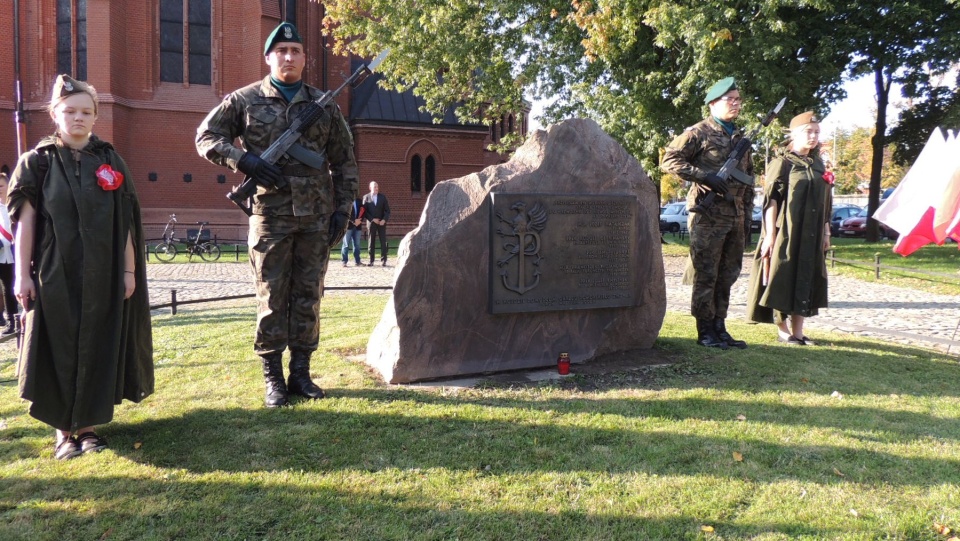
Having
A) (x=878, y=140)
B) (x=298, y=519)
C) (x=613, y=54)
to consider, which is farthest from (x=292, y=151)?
(x=878, y=140)

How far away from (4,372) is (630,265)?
5.49 m

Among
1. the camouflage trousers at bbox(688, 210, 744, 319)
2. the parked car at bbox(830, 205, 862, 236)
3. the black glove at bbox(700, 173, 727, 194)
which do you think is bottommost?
the camouflage trousers at bbox(688, 210, 744, 319)

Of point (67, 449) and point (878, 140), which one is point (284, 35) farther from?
point (878, 140)

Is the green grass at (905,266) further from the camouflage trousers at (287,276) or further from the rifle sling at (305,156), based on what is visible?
the rifle sling at (305,156)

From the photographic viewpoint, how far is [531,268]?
534 cm

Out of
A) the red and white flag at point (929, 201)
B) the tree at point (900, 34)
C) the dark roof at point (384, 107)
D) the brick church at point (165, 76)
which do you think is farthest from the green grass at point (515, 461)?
the dark roof at point (384, 107)

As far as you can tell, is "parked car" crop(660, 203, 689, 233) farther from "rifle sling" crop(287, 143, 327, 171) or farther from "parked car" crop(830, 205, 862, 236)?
"rifle sling" crop(287, 143, 327, 171)

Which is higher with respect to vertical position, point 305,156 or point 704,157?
point 704,157

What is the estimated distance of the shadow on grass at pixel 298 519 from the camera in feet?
9.46

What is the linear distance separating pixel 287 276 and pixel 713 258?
379 cm

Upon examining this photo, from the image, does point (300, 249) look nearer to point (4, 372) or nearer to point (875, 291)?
point (4, 372)

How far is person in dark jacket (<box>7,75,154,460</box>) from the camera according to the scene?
11.5ft

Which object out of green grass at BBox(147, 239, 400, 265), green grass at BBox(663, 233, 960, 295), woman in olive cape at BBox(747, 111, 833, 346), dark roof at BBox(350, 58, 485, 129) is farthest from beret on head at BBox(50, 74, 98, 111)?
dark roof at BBox(350, 58, 485, 129)

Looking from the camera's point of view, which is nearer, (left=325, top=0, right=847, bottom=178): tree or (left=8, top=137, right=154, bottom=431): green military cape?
(left=8, top=137, right=154, bottom=431): green military cape
